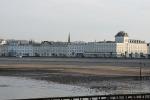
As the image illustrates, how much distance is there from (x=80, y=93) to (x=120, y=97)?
40.6 ft

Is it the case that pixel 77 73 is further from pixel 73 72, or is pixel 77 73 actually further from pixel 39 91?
pixel 39 91

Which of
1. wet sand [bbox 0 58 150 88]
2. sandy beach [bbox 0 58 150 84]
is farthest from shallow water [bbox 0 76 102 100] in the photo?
sandy beach [bbox 0 58 150 84]

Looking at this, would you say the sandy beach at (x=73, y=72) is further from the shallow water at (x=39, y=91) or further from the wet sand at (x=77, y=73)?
the shallow water at (x=39, y=91)

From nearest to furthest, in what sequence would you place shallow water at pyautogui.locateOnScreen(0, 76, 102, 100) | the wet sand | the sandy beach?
1. shallow water at pyautogui.locateOnScreen(0, 76, 102, 100)
2. the wet sand
3. the sandy beach

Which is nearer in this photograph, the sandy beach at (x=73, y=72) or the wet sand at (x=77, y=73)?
the wet sand at (x=77, y=73)

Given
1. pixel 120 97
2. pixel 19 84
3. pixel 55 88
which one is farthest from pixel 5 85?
pixel 120 97

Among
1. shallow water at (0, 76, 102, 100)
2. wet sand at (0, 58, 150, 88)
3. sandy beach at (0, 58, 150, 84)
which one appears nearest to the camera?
shallow water at (0, 76, 102, 100)

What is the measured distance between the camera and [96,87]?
1967 inches

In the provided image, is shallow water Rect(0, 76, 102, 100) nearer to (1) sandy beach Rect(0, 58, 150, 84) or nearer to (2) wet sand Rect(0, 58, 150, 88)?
(2) wet sand Rect(0, 58, 150, 88)

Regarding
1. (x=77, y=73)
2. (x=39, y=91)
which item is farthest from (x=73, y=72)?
(x=39, y=91)

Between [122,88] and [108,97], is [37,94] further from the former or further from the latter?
[108,97]

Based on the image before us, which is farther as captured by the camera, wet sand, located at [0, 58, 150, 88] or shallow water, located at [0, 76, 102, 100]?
wet sand, located at [0, 58, 150, 88]

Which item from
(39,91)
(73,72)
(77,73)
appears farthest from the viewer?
(73,72)

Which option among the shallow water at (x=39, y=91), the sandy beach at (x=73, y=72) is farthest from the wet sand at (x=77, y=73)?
the shallow water at (x=39, y=91)
